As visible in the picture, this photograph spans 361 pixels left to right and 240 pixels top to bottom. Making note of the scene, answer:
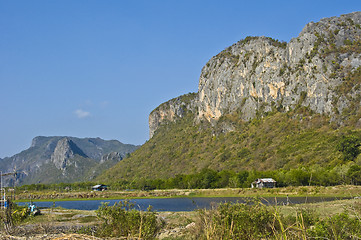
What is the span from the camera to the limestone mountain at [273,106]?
339 ft

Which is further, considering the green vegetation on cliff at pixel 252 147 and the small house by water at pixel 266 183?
the green vegetation on cliff at pixel 252 147

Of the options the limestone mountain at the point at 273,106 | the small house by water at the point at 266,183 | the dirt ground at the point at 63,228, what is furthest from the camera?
the limestone mountain at the point at 273,106

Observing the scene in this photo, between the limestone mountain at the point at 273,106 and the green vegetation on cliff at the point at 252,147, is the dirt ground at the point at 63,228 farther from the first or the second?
the limestone mountain at the point at 273,106

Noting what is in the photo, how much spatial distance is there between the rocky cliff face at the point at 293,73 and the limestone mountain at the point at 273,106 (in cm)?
33

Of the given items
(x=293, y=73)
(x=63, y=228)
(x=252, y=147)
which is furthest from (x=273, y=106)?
(x=63, y=228)

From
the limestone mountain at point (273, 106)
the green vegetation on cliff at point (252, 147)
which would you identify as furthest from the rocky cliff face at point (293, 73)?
the green vegetation on cliff at point (252, 147)

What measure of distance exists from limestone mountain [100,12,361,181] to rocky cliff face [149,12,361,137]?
1.08 feet

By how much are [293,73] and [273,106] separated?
52.0 feet

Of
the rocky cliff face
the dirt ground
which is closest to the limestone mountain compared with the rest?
the rocky cliff face

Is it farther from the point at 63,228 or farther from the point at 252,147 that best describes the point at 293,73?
the point at 63,228

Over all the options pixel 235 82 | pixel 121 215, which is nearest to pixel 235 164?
pixel 235 82

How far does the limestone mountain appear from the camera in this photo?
103312 millimetres

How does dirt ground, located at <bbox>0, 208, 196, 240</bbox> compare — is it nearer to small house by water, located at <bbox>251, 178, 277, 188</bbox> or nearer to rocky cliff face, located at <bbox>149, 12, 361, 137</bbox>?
small house by water, located at <bbox>251, 178, 277, 188</bbox>

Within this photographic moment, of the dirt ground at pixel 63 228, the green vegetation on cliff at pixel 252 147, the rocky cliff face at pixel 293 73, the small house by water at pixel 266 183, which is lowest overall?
the small house by water at pixel 266 183
